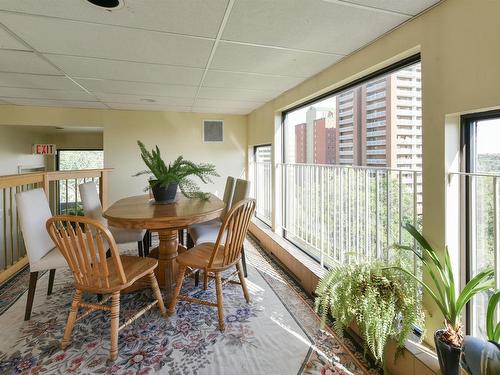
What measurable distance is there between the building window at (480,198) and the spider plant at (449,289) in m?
0.13

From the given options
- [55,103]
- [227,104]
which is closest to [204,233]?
[227,104]

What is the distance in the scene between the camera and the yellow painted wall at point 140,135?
418cm

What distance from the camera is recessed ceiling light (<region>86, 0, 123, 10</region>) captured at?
4.55 feet

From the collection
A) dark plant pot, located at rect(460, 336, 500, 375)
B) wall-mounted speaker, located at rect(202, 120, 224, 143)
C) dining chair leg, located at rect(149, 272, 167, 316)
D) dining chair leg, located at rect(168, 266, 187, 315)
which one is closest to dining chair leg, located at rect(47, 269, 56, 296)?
dining chair leg, located at rect(149, 272, 167, 316)

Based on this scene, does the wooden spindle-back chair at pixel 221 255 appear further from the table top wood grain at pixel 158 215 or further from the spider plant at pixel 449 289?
the spider plant at pixel 449 289

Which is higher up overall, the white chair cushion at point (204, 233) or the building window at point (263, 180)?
the building window at point (263, 180)

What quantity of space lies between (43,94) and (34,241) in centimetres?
234

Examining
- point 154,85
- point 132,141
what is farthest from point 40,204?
point 132,141

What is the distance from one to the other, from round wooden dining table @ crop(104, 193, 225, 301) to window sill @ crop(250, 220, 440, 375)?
3.27 feet

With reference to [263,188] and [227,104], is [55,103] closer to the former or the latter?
[227,104]

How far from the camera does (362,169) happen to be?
208cm

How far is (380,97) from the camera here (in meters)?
2.11

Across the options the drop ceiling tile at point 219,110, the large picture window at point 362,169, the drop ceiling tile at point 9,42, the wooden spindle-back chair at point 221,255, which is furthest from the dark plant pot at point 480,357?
the drop ceiling tile at point 219,110

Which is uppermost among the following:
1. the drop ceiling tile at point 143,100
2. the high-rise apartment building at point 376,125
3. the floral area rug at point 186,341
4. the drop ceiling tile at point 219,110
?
the drop ceiling tile at point 219,110
